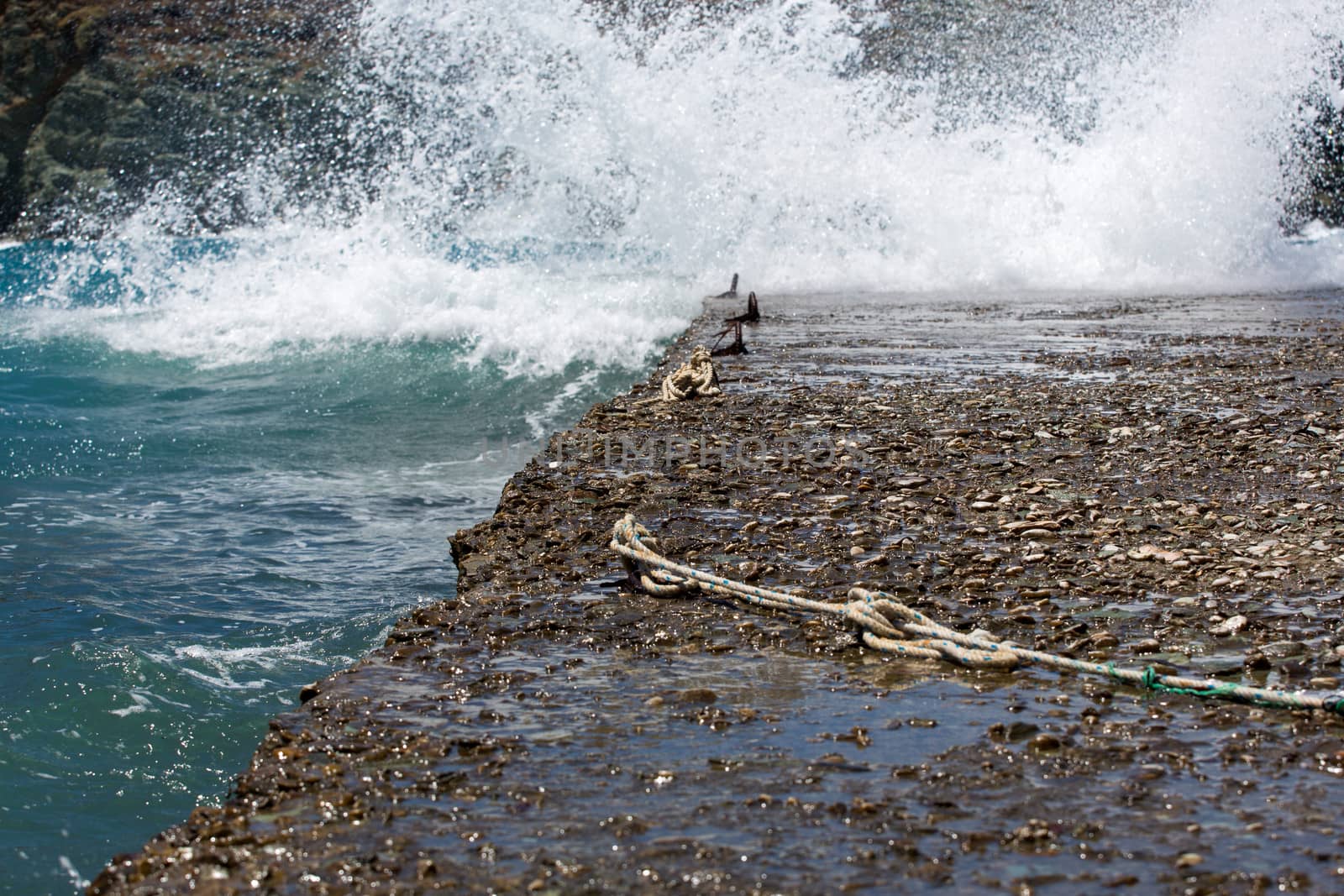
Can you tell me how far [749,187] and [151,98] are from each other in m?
41.5

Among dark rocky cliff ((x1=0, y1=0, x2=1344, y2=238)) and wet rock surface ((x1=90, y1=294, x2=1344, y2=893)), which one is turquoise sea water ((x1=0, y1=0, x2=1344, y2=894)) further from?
dark rocky cliff ((x1=0, y1=0, x2=1344, y2=238))

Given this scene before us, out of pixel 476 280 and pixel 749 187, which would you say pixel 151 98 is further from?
pixel 476 280

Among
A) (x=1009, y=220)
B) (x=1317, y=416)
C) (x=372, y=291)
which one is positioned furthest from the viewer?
(x=1009, y=220)

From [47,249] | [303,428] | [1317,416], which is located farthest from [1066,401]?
[47,249]

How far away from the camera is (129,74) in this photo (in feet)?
189

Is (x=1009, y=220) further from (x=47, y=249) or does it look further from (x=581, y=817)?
(x=47, y=249)

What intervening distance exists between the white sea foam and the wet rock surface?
8.29m

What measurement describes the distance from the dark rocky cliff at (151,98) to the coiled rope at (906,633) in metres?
52.4

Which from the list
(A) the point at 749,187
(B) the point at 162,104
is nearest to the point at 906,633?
(A) the point at 749,187

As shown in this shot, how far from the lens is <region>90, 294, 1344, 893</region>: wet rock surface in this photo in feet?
8.12

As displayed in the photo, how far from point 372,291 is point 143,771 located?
1301 cm

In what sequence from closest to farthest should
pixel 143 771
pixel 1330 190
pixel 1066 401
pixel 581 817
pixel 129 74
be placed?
pixel 581 817, pixel 143 771, pixel 1066 401, pixel 1330 190, pixel 129 74

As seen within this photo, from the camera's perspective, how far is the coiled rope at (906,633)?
10.5ft

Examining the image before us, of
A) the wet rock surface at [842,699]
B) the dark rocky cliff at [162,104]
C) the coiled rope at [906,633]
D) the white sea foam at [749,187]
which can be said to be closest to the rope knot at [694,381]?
the wet rock surface at [842,699]
